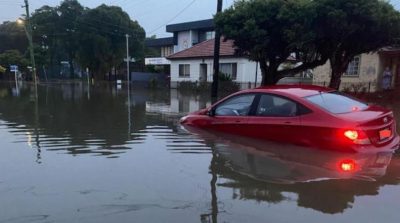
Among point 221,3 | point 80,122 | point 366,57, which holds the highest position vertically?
point 221,3

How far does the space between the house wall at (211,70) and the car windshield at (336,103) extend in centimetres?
2256

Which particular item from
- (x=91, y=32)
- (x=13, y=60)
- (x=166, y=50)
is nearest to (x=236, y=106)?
(x=91, y=32)

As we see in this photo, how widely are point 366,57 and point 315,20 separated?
11.7m

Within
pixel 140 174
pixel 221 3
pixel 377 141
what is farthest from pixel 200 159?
pixel 221 3

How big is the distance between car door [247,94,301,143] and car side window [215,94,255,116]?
277 mm

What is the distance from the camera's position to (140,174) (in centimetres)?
638

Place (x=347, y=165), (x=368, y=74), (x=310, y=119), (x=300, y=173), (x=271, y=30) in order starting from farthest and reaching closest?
(x=368, y=74) → (x=271, y=30) → (x=310, y=119) → (x=347, y=165) → (x=300, y=173)

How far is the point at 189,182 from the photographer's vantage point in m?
5.92

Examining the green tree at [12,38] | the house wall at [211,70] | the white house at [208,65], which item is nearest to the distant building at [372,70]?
the house wall at [211,70]

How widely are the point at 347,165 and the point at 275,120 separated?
1701 millimetres

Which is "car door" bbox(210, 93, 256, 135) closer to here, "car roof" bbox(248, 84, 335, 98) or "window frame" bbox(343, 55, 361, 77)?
"car roof" bbox(248, 84, 335, 98)

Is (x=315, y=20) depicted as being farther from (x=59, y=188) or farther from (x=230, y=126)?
(x=59, y=188)

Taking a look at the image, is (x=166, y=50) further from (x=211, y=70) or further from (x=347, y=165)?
(x=347, y=165)

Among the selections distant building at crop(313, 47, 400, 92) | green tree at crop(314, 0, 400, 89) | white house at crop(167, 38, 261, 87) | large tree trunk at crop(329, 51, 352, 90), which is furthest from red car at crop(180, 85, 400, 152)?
white house at crop(167, 38, 261, 87)
